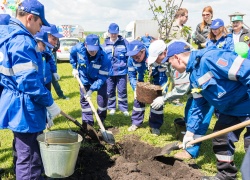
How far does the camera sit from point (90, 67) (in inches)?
209

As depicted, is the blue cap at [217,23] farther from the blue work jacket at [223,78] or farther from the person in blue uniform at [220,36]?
the blue work jacket at [223,78]

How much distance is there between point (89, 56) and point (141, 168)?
2435 millimetres

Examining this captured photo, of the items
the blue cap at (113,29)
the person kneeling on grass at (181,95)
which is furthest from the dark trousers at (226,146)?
the blue cap at (113,29)

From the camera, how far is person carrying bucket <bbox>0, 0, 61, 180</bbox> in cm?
267

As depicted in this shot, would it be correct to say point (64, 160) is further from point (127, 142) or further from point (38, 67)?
point (127, 142)

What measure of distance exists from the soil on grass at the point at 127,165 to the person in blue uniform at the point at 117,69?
96.1 inches

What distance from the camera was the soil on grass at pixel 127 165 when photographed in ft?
12.2

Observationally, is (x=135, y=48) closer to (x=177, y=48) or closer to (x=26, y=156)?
(x=177, y=48)

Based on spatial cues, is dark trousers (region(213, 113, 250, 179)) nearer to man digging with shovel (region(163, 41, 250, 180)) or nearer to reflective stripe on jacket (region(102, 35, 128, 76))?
man digging with shovel (region(163, 41, 250, 180))

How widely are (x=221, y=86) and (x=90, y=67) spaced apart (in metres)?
2.88

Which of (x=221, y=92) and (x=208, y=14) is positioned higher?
(x=208, y=14)

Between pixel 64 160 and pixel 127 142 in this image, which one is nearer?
pixel 64 160

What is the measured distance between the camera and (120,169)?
3.85 metres

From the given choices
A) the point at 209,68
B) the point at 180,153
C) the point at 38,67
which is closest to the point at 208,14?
the point at 180,153
